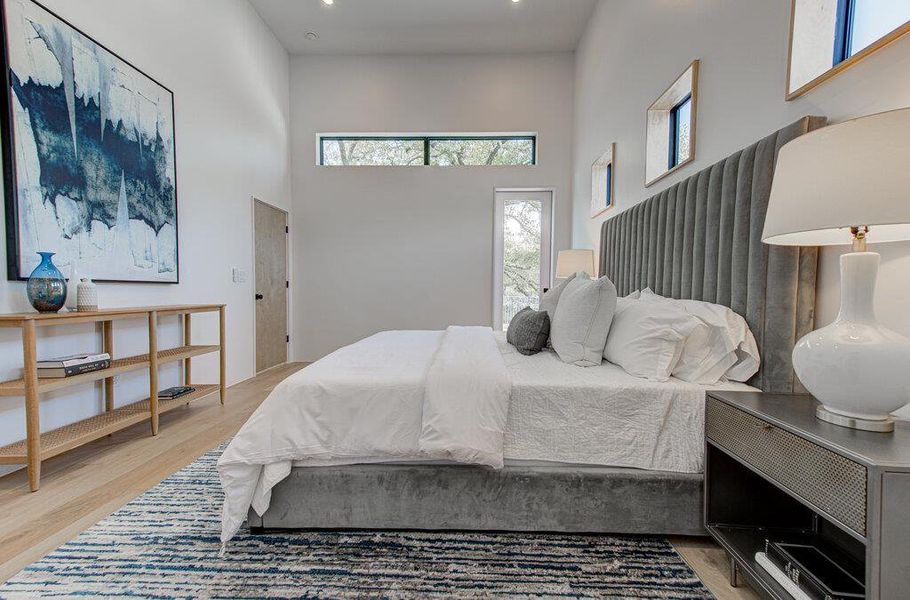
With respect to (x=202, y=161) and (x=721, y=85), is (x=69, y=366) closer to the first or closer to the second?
(x=202, y=161)

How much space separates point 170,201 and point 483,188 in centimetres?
317

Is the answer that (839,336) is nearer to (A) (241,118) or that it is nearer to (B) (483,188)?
(B) (483,188)

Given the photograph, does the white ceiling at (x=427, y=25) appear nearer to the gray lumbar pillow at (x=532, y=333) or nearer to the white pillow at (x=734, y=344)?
the gray lumbar pillow at (x=532, y=333)

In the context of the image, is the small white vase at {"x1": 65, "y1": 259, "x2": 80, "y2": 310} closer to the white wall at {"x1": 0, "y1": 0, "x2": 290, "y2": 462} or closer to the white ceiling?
the white wall at {"x1": 0, "y1": 0, "x2": 290, "y2": 462}

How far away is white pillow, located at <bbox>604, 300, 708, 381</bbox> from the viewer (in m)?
1.55

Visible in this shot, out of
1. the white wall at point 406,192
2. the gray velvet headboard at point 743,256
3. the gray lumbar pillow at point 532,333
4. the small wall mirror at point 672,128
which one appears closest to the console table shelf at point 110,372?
the white wall at point 406,192

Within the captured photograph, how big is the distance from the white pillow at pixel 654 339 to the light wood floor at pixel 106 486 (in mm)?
641

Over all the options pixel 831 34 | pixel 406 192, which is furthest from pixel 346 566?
pixel 406 192

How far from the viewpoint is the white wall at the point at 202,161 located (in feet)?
7.35

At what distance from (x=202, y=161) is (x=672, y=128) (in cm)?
359

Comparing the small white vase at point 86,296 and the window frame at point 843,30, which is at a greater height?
the window frame at point 843,30

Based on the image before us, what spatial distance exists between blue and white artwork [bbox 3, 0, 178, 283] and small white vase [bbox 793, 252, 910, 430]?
318 centimetres

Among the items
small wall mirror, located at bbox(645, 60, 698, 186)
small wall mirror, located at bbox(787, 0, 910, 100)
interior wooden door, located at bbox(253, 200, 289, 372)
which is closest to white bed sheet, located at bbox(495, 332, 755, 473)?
small wall mirror, located at bbox(787, 0, 910, 100)

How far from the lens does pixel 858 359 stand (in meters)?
0.94
